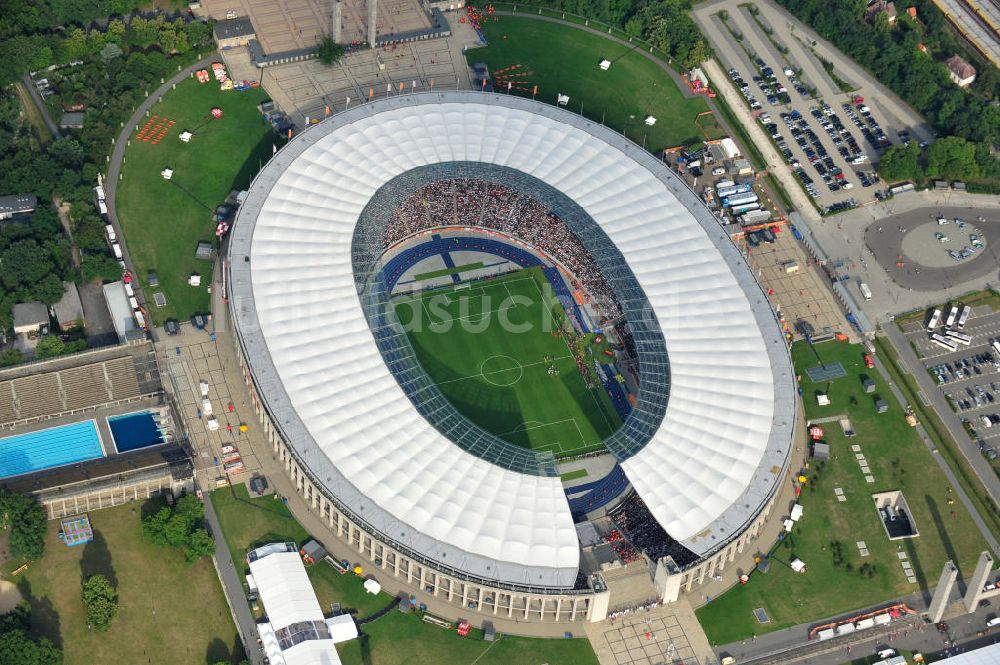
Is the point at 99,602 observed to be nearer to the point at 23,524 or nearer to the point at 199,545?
the point at 199,545

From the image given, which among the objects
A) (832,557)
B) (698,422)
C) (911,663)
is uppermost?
(698,422)

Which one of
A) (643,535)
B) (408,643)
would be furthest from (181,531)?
(643,535)

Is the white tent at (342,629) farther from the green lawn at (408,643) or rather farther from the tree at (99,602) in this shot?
the tree at (99,602)

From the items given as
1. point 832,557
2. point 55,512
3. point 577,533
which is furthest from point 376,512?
point 832,557

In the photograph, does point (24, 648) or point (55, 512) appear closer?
point (24, 648)

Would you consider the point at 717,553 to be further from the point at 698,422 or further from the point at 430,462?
the point at 430,462

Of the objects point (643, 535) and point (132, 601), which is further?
point (643, 535)

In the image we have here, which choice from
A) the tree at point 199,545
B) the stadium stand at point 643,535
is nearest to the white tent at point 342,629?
the tree at point 199,545
